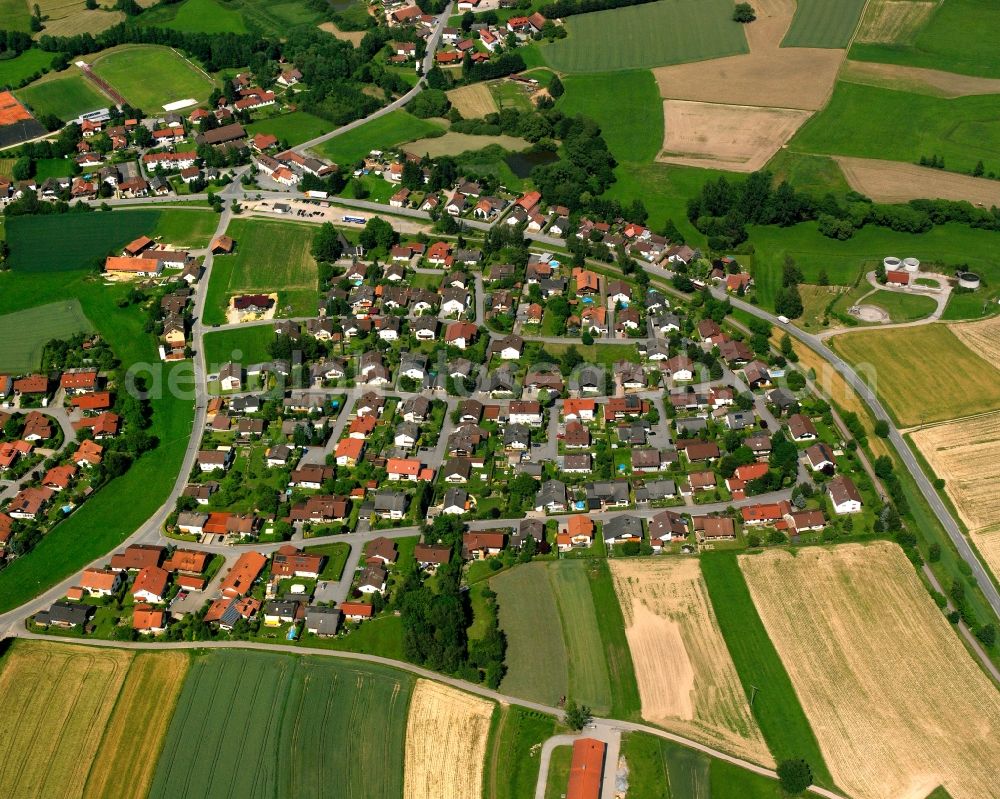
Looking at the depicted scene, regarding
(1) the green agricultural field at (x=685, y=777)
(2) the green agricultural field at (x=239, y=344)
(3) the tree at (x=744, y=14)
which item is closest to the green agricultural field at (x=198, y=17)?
(3) the tree at (x=744, y=14)

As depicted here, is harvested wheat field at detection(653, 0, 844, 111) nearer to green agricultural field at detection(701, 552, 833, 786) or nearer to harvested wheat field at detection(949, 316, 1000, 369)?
harvested wheat field at detection(949, 316, 1000, 369)

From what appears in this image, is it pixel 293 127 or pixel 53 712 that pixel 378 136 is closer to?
pixel 293 127

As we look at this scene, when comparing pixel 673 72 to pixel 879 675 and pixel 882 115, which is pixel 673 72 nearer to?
pixel 882 115

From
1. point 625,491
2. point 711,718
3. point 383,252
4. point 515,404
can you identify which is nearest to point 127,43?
point 383,252

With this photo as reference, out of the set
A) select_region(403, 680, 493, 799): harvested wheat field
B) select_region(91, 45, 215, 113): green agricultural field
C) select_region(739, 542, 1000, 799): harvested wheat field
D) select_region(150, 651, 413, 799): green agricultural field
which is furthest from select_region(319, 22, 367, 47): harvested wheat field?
select_region(403, 680, 493, 799): harvested wheat field

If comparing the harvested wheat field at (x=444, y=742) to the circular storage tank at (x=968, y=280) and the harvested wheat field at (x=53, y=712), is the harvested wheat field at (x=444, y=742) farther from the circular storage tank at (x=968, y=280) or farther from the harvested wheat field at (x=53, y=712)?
the circular storage tank at (x=968, y=280)

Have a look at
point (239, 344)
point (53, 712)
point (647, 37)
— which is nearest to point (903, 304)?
point (239, 344)
